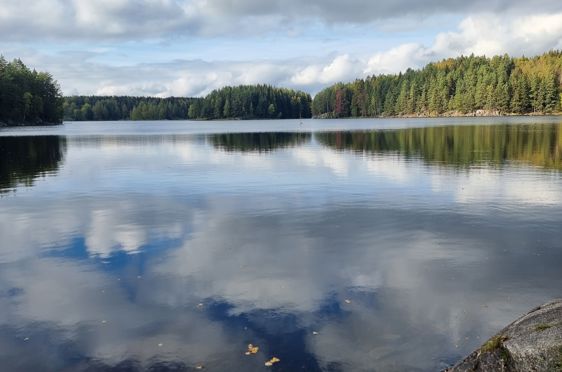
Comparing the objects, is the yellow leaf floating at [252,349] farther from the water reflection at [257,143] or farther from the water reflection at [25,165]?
the water reflection at [257,143]

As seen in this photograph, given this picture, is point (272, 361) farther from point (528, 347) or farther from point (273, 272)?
point (273, 272)

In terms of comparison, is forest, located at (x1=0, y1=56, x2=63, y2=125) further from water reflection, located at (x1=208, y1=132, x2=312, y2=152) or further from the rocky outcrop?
the rocky outcrop

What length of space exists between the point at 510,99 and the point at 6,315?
213m

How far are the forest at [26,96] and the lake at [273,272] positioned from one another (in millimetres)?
123725

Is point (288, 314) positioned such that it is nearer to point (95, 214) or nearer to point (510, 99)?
point (95, 214)

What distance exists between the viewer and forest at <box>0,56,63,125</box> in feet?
454

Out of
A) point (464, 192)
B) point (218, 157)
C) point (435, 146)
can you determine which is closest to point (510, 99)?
point (435, 146)

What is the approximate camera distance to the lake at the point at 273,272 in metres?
10.2

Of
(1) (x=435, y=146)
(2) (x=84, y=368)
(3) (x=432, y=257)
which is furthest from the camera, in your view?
(1) (x=435, y=146)

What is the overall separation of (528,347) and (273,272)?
8.59 meters

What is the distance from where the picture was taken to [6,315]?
12.0 metres

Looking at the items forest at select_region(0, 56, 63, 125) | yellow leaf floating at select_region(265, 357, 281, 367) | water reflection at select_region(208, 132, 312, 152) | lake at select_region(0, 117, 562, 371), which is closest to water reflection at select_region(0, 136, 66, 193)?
lake at select_region(0, 117, 562, 371)

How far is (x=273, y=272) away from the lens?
1455 centimetres

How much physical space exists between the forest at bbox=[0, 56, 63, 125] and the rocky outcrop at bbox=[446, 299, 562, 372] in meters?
146
